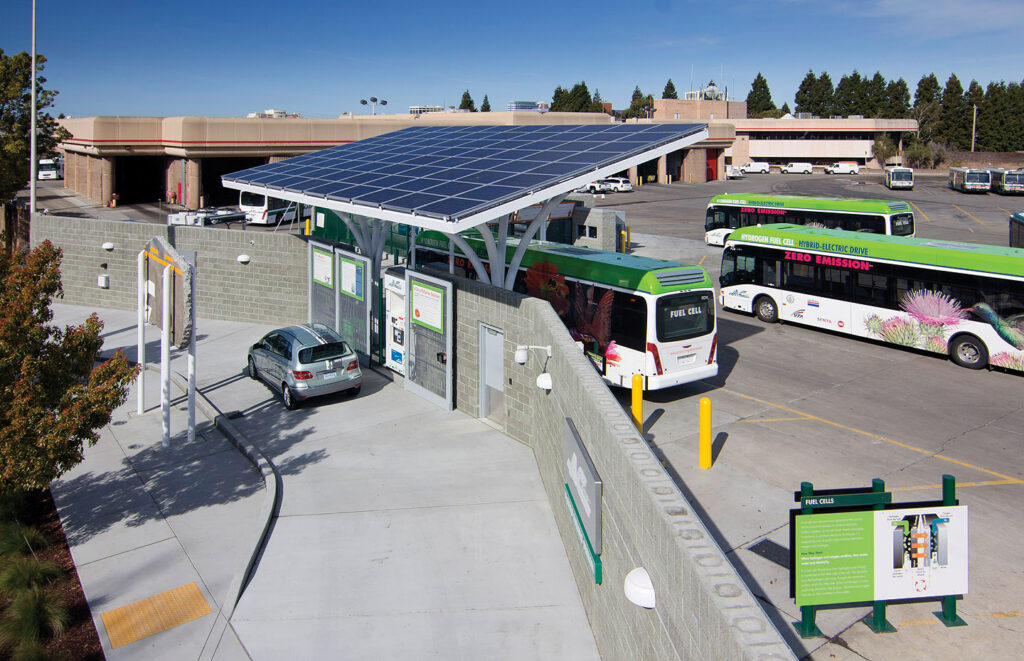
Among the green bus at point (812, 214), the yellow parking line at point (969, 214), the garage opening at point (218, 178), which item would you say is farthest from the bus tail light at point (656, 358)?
the garage opening at point (218, 178)

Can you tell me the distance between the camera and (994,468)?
42.2 ft

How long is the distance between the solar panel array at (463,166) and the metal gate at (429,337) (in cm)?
194

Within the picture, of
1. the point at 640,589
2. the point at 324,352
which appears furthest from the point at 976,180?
the point at 640,589

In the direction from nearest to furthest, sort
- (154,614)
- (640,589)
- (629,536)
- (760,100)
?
(640,589), (629,536), (154,614), (760,100)

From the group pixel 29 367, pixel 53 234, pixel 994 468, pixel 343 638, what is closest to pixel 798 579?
pixel 343 638

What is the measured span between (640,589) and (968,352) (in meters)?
15.8

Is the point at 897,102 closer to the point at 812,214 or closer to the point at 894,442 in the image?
the point at 812,214

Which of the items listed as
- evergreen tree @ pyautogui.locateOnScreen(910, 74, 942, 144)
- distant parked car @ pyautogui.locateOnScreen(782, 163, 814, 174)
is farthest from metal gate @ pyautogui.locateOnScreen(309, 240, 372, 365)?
evergreen tree @ pyautogui.locateOnScreen(910, 74, 942, 144)

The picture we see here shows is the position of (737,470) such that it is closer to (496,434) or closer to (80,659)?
(496,434)

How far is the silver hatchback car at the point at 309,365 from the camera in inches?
658

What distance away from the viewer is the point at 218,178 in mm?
55625

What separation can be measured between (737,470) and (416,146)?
579 inches

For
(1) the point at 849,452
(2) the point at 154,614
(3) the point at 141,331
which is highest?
(3) the point at 141,331

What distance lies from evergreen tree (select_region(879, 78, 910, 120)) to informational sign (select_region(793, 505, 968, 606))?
124264mm
